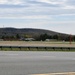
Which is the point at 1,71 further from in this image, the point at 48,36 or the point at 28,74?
the point at 48,36

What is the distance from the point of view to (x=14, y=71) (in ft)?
47.3

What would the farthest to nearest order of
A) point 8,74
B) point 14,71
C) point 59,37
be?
point 59,37 → point 14,71 → point 8,74

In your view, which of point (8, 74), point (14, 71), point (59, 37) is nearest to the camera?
point (8, 74)

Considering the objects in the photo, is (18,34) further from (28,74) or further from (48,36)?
(28,74)

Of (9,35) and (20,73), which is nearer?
Answer: (20,73)

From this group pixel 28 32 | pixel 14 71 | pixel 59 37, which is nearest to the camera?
pixel 14 71

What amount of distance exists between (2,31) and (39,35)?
16.9 meters

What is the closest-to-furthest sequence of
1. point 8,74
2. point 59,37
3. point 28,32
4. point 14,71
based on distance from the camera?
1. point 8,74
2. point 14,71
3. point 59,37
4. point 28,32

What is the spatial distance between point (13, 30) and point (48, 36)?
16.9 meters

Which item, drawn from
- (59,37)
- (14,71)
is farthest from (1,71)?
(59,37)

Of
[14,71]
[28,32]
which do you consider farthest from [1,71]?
[28,32]

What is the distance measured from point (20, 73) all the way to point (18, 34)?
455 feet

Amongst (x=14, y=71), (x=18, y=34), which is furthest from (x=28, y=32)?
(x=14, y=71)

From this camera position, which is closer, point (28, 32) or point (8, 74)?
point (8, 74)
